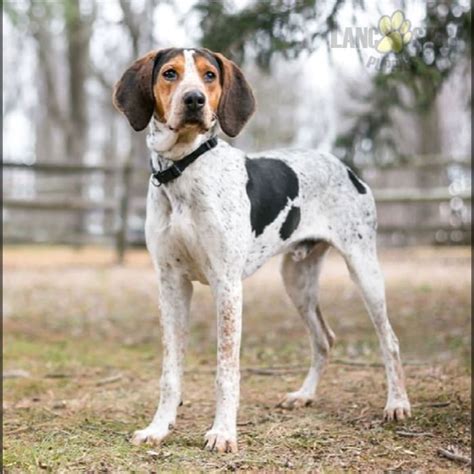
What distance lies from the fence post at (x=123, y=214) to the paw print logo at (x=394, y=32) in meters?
8.63

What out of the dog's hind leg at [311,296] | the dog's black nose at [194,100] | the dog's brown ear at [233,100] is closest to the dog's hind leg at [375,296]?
the dog's hind leg at [311,296]

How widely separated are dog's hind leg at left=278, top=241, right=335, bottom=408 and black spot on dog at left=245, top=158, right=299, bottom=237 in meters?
0.54

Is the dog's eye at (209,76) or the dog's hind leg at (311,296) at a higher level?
the dog's eye at (209,76)

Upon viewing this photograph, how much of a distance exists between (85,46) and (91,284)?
1222cm

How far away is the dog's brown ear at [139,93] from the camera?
3574mm

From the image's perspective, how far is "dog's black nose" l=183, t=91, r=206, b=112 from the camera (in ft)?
10.8

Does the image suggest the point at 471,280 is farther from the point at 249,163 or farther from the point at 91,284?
the point at 249,163

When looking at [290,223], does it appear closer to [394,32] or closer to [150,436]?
[150,436]

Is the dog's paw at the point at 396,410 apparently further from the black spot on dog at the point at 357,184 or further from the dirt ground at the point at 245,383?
the black spot on dog at the point at 357,184

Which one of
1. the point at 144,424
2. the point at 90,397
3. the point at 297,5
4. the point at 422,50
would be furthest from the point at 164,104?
the point at 422,50

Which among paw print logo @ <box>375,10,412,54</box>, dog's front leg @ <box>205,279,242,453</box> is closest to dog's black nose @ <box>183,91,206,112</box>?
dog's front leg @ <box>205,279,242,453</box>

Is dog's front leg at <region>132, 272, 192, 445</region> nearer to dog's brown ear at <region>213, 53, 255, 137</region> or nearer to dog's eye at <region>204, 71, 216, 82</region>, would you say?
dog's brown ear at <region>213, 53, 255, 137</region>

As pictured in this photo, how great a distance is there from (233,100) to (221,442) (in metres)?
1.65

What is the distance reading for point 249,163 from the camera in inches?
157
